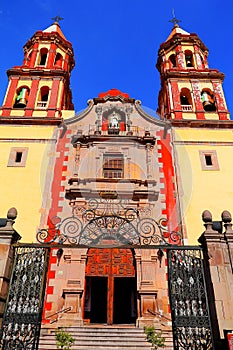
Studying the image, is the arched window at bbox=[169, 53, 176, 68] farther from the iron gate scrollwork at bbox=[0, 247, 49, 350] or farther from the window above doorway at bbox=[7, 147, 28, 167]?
the iron gate scrollwork at bbox=[0, 247, 49, 350]

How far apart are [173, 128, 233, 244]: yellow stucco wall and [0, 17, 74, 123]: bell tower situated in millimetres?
7067

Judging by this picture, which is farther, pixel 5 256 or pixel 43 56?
pixel 43 56

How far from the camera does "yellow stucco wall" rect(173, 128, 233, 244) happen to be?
43.2 feet

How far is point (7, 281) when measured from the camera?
23.4ft

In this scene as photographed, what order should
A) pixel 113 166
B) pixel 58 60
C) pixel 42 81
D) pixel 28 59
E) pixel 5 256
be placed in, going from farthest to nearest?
pixel 58 60, pixel 28 59, pixel 42 81, pixel 113 166, pixel 5 256

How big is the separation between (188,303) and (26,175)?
9875mm

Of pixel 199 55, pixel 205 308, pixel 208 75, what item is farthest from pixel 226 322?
pixel 199 55

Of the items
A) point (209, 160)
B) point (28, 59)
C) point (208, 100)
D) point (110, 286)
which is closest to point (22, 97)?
point (28, 59)

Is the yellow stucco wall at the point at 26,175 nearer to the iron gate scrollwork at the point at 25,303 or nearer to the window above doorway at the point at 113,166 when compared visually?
the window above doorway at the point at 113,166

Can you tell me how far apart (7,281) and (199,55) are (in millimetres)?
19094

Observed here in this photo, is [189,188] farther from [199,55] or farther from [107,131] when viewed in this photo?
[199,55]

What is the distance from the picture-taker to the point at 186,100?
19391mm

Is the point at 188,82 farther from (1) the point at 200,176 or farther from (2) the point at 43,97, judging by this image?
(2) the point at 43,97

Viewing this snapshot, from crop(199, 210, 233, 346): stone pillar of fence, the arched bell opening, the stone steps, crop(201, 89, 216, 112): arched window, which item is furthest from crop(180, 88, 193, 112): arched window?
the stone steps
